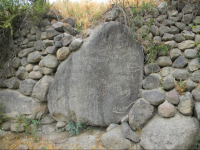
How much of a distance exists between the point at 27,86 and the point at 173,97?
3.16m

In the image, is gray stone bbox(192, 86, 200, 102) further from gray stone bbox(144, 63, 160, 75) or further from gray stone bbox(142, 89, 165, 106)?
gray stone bbox(144, 63, 160, 75)

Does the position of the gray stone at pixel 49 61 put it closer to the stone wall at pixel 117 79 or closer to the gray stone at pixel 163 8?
the stone wall at pixel 117 79

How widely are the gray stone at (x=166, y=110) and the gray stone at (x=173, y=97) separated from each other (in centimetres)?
8

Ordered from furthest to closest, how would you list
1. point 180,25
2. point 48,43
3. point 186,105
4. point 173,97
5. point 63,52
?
point 48,43 < point 63,52 < point 180,25 < point 173,97 < point 186,105

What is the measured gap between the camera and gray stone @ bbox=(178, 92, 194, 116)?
2.48 m

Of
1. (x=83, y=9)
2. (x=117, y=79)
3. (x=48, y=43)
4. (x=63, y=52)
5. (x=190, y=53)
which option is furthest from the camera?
(x=83, y=9)

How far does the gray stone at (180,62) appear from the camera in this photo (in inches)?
109

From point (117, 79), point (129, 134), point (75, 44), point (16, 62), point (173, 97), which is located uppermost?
point (75, 44)

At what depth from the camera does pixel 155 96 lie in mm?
2809

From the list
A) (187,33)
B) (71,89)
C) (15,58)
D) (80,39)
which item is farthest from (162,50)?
(15,58)

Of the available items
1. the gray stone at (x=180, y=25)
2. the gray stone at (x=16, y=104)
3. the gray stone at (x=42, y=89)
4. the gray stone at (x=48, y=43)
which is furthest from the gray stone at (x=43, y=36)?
the gray stone at (x=180, y=25)

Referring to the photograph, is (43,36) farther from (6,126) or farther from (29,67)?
(6,126)

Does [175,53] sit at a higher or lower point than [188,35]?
lower

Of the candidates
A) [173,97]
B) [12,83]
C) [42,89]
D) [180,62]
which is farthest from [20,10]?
[173,97]
